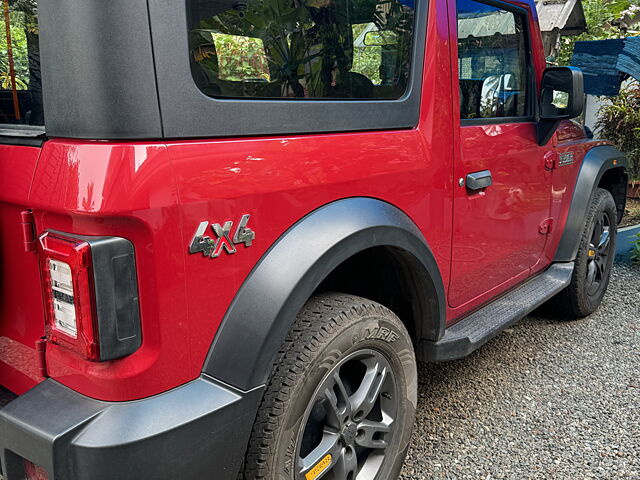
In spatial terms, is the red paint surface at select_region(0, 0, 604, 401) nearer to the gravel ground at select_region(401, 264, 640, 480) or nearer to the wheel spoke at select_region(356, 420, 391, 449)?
the wheel spoke at select_region(356, 420, 391, 449)

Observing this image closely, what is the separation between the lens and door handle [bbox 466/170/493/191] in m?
2.40

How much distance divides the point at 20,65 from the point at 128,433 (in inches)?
40.9

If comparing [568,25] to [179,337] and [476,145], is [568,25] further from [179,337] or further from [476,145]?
[179,337]

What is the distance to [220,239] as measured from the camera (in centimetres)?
146

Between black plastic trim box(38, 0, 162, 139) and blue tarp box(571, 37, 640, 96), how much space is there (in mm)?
4249

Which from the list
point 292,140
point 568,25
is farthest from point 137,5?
point 568,25

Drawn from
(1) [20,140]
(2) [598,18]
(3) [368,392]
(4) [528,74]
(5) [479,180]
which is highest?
(2) [598,18]

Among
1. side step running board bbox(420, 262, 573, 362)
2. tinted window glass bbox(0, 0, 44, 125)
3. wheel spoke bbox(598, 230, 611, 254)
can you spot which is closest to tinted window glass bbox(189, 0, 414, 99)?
tinted window glass bbox(0, 0, 44, 125)

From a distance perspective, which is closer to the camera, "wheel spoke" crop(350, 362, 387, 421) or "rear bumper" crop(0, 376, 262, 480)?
"rear bumper" crop(0, 376, 262, 480)

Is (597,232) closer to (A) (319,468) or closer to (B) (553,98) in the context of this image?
(B) (553,98)

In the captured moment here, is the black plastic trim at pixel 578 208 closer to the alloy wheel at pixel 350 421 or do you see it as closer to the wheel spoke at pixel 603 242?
the wheel spoke at pixel 603 242

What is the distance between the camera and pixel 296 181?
1648 millimetres

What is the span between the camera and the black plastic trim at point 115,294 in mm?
1303

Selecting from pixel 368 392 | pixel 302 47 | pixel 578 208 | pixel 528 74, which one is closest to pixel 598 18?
pixel 578 208
